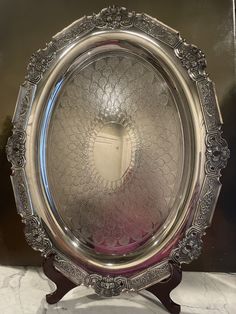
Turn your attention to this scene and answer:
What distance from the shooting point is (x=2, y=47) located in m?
0.99

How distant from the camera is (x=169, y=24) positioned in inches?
35.6

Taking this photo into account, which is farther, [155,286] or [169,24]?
[169,24]

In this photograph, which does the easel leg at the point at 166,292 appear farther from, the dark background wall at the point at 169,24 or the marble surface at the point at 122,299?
the dark background wall at the point at 169,24

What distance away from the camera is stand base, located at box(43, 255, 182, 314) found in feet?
2.46

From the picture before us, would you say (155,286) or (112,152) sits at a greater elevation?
(112,152)

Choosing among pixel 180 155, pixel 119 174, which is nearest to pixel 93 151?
pixel 119 174

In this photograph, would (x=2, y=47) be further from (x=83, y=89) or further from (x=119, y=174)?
(x=119, y=174)

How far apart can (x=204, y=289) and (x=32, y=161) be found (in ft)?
1.65

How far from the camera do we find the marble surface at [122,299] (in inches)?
30.8

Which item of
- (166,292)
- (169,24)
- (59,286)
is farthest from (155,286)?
(169,24)

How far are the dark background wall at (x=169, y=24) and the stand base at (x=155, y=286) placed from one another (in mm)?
A: 192

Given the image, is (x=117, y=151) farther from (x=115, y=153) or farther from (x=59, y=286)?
(x=59, y=286)

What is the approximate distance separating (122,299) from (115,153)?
33cm

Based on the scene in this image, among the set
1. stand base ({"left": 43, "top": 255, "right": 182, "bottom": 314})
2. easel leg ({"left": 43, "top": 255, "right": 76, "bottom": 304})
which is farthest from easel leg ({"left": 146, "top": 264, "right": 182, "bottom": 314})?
easel leg ({"left": 43, "top": 255, "right": 76, "bottom": 304})
